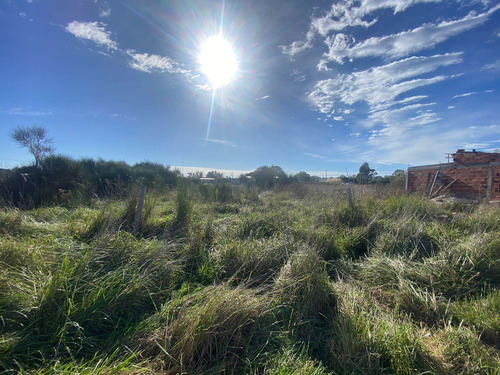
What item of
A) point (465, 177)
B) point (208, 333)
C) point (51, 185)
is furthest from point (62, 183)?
point (465, 177)

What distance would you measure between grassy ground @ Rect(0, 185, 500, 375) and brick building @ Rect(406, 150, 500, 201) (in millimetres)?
6701

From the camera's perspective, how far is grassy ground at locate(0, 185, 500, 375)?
150 cm

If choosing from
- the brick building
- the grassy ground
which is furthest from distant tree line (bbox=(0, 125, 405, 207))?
the brick building

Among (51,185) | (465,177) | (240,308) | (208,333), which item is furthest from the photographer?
(465,177)

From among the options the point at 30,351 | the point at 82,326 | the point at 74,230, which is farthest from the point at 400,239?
the point at 74,230

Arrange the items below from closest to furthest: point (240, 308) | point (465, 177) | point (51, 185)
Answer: point (240, 308) → point (51, 185) → point (465, 177)

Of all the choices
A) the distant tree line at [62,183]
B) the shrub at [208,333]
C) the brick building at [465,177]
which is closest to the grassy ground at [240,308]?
the shrub at [208,333]

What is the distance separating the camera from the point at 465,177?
939cm

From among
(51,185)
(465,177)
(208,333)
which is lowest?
(208,333)

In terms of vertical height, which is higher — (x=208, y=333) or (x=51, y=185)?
(x=51, y=185)

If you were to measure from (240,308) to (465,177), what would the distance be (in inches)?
513

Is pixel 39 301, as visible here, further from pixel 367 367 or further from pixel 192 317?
pixel 367 367

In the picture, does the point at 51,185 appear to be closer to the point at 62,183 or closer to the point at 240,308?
the point at 62,183

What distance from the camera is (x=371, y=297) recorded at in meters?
2.36
